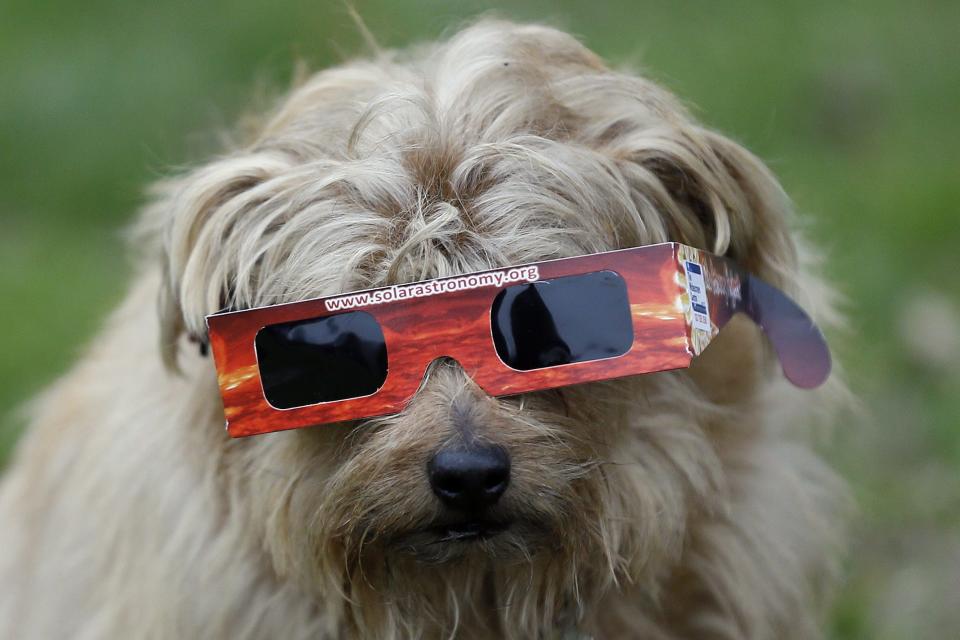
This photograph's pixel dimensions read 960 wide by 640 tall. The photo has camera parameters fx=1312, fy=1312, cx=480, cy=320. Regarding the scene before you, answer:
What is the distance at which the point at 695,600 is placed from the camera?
3.07 meters

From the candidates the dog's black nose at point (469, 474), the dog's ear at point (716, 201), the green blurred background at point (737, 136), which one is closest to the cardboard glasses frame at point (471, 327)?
the dog's black nose at point (469, 474)

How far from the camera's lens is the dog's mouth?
8.27 feet

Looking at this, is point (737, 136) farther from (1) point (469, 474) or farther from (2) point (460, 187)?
(1) point (469, 474)

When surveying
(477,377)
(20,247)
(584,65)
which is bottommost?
(477,377)

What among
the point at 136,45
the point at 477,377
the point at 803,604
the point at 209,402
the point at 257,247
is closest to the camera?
the point at 477,377

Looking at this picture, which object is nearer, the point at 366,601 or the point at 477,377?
the point at 477,377

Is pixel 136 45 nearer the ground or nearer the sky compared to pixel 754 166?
nearer the sky

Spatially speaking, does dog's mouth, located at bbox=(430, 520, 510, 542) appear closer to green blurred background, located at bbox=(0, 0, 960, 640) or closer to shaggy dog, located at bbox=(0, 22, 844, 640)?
shaggy dog, located at bbox=(0, 22, 844, 640)

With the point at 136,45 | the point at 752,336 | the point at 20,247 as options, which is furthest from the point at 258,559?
the point at 136,45

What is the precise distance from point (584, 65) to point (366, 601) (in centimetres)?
127

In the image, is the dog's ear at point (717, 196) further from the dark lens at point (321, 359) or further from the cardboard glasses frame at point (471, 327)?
the dark lens at point (321, 359)

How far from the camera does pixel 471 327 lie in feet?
8.10

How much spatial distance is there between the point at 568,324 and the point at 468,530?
0.45 metres

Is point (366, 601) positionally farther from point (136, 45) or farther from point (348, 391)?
point (136, 45)
